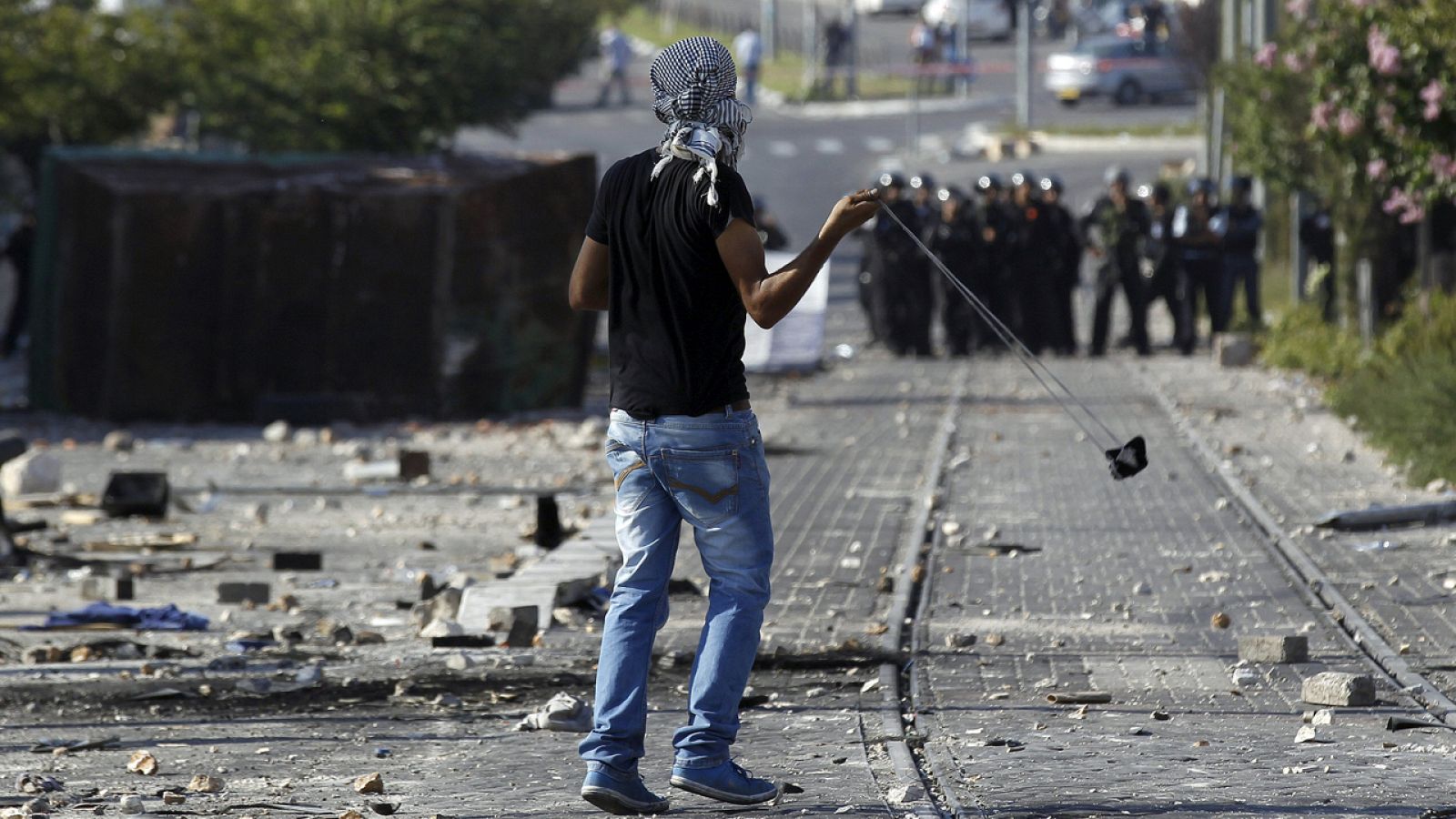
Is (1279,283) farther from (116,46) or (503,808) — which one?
(503,808)

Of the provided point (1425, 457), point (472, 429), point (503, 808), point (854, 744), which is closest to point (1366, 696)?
point (854, 744)

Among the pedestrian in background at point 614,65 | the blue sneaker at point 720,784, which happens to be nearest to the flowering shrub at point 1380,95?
the blue sneaker at point 720,784

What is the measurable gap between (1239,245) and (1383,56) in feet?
27.1

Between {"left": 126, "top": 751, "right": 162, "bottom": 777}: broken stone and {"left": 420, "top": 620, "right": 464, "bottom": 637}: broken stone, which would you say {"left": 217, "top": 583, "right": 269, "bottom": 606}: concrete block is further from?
{"left": 126, "top": 751, "right": 162, "bottom": 777}: broken stone

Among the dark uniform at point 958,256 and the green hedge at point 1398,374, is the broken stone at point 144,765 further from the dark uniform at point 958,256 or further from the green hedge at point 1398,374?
the dark uniform at point 958,256

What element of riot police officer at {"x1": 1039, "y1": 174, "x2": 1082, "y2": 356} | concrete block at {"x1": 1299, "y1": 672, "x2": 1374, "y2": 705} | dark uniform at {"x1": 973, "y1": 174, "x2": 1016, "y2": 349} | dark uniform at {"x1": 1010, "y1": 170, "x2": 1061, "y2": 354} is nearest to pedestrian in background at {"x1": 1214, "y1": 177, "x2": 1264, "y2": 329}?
riot police officer at {"x1": 1039, "y1": 174, "x2": 1082, "y2": 356}

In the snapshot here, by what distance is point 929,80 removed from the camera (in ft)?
188

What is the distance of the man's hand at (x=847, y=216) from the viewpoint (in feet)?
16.4

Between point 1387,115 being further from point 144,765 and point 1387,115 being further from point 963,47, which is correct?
point 963,47

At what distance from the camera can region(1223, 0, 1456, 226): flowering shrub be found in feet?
47.5

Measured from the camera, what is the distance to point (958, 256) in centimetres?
2367

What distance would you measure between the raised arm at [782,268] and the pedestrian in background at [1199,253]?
18.5 meters

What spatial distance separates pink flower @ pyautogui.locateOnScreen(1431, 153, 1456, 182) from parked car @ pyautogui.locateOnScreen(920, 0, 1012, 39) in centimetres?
4221

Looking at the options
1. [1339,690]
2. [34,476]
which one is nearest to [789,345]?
[34,476]
